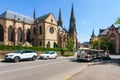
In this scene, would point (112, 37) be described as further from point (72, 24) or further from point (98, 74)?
point (98, 74)

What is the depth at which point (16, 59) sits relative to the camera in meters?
26.1

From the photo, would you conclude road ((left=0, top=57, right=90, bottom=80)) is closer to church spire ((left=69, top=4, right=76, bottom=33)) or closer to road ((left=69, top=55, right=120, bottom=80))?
road ((left=69, top=55, right=120, bottom=80))

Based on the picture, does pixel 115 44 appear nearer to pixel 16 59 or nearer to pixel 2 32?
pixel 2 32

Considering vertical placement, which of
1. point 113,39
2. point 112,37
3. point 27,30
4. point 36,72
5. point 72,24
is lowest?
point 36,72

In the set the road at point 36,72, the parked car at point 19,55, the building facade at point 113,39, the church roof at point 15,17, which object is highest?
the church roof at point 15,17

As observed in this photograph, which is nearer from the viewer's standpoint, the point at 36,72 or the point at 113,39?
the point at 36,72

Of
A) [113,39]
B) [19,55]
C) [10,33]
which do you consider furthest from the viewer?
[113,39]

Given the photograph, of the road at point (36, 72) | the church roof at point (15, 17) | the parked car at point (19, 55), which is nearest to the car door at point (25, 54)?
the parked car at point (19, 55)

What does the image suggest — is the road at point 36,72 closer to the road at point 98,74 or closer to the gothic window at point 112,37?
the road at point 98,74

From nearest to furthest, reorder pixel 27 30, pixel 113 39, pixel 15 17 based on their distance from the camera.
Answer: pixel 15 17
pixel 27 30
pixel 113 39

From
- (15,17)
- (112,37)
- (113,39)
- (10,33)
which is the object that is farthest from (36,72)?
(113,39)

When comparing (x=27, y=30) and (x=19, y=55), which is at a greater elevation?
(x=27, y=30)

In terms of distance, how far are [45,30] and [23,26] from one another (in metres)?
7.19

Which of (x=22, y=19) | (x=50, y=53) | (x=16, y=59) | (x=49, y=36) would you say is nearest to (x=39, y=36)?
(x=49, y=36)
